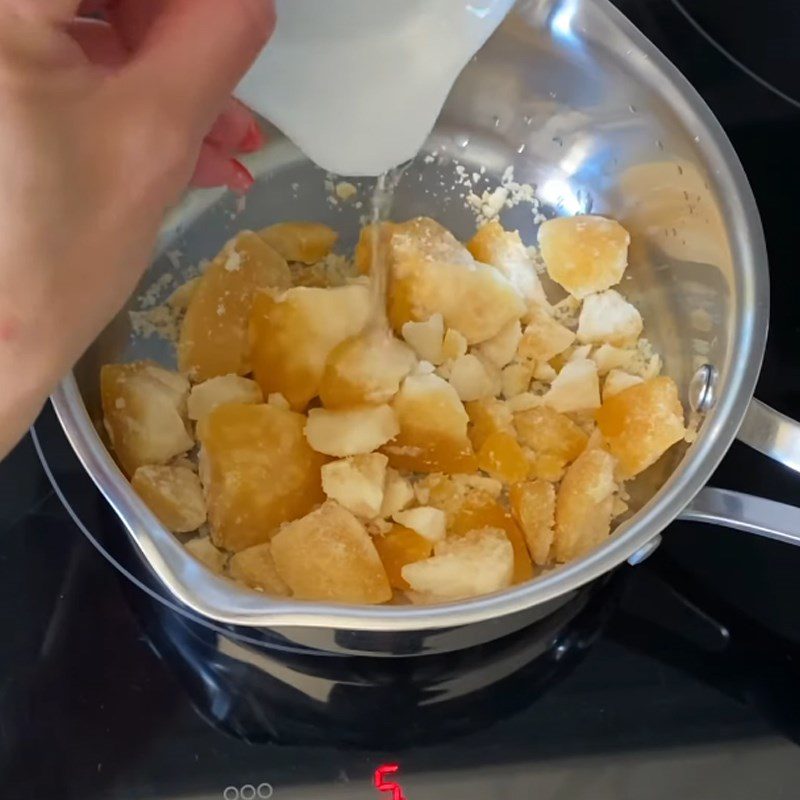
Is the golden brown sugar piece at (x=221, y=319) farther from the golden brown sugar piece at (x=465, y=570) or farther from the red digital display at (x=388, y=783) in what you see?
the red digital display at (x=388, y=783)

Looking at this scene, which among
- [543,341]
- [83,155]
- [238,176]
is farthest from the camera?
[543,341]

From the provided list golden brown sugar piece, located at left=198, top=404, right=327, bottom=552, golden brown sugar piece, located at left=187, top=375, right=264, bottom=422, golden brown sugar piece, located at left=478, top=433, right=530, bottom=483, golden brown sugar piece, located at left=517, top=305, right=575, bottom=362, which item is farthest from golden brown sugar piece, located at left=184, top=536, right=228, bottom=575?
golden brown sugar piece, located at left=517, top=305, right=575, bottom=362

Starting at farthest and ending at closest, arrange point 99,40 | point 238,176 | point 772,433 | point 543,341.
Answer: point 543,341
point 238,176
point 772,433
point 99,40

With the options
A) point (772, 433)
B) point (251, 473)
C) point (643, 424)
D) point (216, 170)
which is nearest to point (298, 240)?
point (216, 170)

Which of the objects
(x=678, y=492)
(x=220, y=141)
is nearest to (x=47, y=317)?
(x=220, y=141)

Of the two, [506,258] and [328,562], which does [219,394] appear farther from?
[506,258]

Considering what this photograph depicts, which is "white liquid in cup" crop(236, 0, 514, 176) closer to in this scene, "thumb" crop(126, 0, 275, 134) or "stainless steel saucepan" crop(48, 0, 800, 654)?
"thumb" crop(126, 0, 275, 134)
